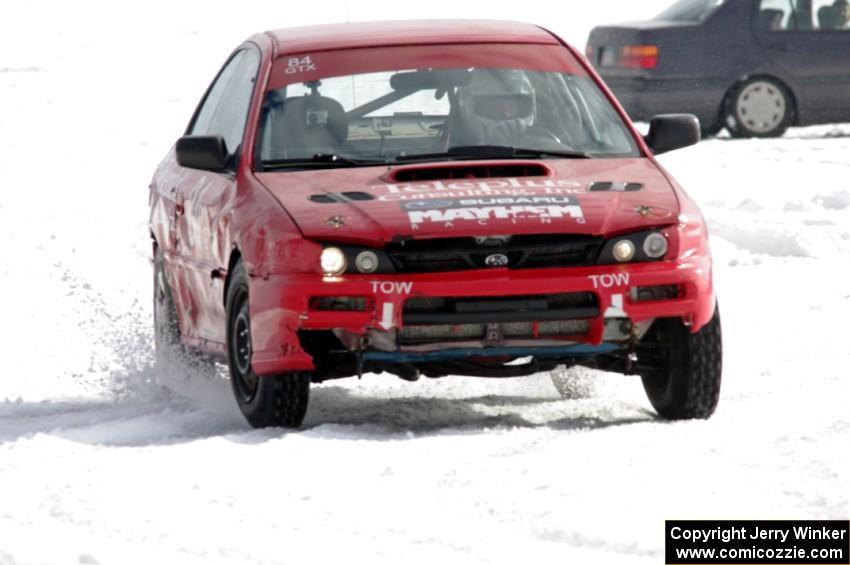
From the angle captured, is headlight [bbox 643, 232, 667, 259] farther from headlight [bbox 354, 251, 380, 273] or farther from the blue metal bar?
headlight [bbox 354, 251, 380, 273]

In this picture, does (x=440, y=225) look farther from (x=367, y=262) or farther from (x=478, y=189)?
(x=478, y=189)

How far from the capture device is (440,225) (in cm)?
698

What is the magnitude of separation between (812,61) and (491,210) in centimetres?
1189

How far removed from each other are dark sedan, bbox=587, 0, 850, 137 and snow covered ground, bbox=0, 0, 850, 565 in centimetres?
237

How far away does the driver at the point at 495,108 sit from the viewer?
8047 millimetres

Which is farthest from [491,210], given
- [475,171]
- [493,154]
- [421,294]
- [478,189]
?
[493,154]

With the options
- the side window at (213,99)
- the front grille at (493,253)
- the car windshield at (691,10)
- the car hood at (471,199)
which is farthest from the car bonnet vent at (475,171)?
the car windshield at (691,10)

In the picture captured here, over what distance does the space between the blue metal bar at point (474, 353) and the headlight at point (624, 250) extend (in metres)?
0.32

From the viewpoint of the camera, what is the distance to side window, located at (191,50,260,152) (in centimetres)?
840

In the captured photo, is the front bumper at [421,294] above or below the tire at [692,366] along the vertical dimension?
above

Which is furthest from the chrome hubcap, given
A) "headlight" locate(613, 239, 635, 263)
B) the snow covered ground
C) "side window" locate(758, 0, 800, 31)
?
"headlight" locate(613, 239, 635, 263)

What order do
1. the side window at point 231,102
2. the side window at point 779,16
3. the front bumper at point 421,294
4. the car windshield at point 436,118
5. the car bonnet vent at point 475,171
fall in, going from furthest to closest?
1. the side window at point 779,16
2. the side window at point 231,102
3. the car windshield at point 436,118
4. the car bonnet vent at point 475,171
5. the front bumper at point 421,294

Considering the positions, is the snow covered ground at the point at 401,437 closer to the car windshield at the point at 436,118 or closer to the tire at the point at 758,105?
the car windshield at the point at 436,118

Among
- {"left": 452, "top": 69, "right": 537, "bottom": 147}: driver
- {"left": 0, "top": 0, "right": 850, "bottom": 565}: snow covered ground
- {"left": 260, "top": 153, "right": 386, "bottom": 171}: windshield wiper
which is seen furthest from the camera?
{"left": 452, "top": 69, "right": 537, "bottom": 147}: driver
